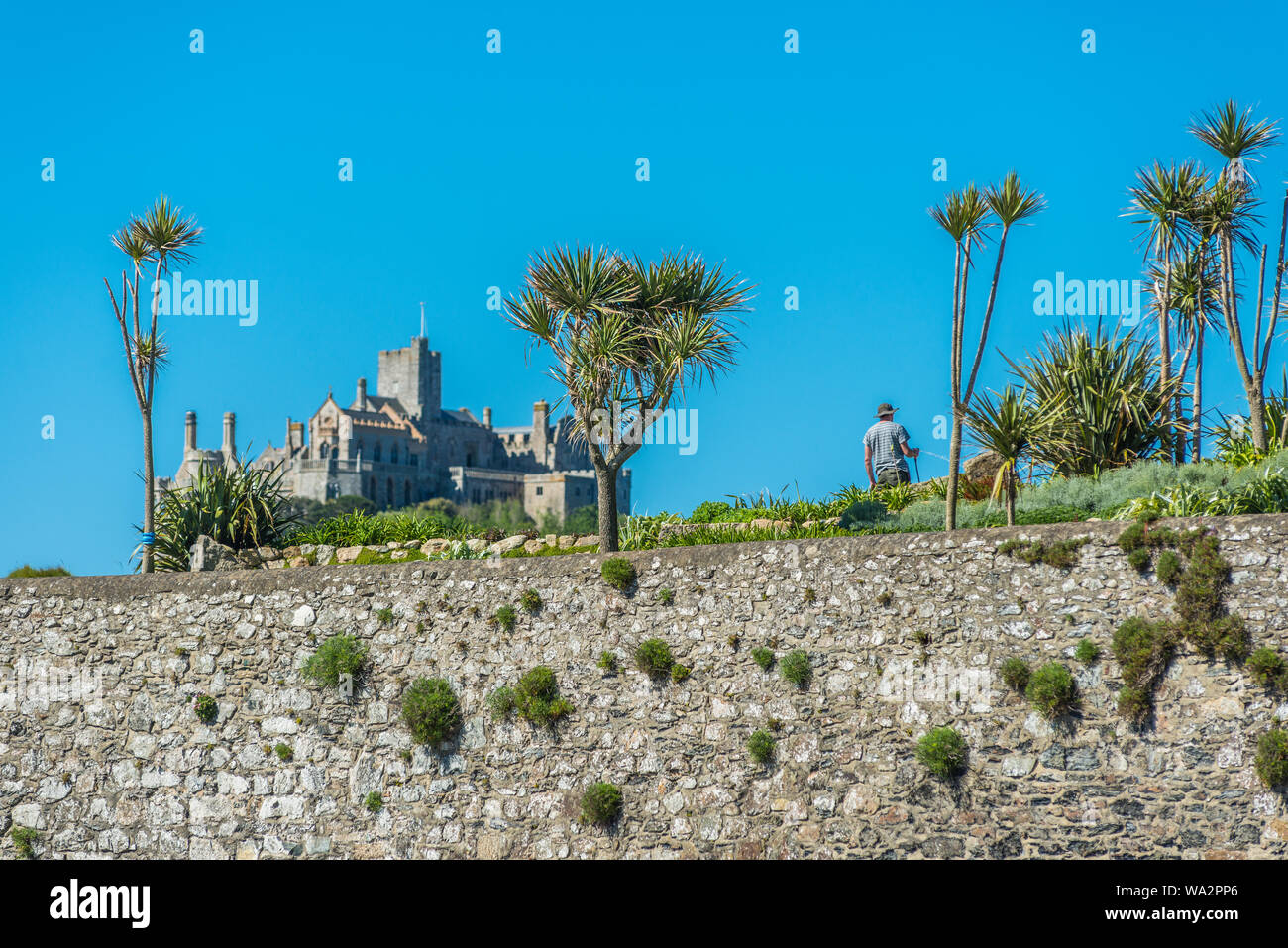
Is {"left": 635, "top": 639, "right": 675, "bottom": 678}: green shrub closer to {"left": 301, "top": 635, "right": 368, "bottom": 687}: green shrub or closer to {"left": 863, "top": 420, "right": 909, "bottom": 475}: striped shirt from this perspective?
{"left": 301, "top": 635, "right": 368, "bottom": 687}: green shrub

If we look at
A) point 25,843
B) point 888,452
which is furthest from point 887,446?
point 25,843

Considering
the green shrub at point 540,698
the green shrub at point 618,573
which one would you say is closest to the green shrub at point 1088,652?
the green shrub at point 618,573

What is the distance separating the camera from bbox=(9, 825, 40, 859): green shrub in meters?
17.1

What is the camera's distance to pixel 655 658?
46.6 feet

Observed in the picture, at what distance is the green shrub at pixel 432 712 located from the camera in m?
15.0

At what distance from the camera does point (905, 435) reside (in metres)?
21.3

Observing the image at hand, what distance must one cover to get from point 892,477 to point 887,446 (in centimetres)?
49

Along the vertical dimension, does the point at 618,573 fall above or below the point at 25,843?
above

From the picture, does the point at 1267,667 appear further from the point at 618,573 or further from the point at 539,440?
the point at 539,440

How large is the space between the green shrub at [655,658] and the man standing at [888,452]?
309 inches

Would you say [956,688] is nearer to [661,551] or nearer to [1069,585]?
[1069,585]

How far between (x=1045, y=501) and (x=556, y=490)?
409 ft

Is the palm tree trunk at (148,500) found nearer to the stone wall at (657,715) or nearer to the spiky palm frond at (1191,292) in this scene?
the stone wall at (657,715)
